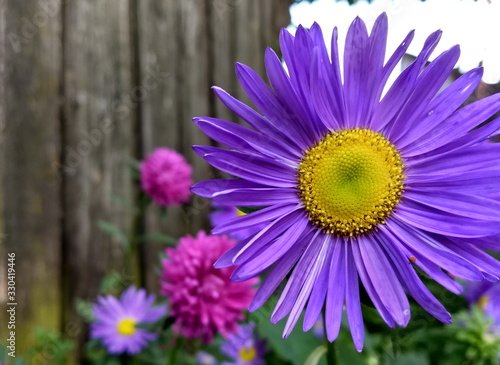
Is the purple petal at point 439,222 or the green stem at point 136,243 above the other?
the purple petal at point 439,222

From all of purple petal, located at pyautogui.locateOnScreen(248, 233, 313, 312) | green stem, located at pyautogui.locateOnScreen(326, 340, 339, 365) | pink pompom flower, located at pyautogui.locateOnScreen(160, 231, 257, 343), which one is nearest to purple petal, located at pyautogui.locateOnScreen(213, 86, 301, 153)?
purple petal, located at pyautogui.locateOnScreen(248, 233, 313, 312)

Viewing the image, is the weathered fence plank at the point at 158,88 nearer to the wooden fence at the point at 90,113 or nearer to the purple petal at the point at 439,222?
the wooden fence at the point at 90,113

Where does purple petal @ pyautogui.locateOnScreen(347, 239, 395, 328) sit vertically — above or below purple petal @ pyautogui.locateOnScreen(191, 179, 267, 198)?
below

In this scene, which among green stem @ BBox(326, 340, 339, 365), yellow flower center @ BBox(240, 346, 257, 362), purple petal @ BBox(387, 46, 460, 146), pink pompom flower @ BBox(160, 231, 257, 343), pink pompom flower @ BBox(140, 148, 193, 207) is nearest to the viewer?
purple petal @ BBox(387, 46, 460, 146)

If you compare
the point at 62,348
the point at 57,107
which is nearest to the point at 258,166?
the point at 62,348

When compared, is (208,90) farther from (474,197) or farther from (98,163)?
(474,197)

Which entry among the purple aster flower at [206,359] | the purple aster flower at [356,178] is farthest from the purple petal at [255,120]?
the purple aster flower at [206,359]

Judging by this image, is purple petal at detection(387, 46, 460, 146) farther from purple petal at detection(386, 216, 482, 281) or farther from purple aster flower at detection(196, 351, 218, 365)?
purple aster flower at detection(196, 351, 218, 365)
